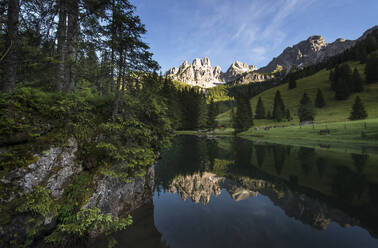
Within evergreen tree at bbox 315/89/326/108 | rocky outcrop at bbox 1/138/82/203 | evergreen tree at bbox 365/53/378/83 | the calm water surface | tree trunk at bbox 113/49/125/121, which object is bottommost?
the calm water surface

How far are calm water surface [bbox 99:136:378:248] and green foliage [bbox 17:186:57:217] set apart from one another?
299 cm

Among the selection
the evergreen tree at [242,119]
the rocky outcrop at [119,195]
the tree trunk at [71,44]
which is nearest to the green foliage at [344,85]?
the evergreen tree at [242,119]

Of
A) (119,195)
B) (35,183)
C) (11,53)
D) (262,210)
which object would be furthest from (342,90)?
(11,53)

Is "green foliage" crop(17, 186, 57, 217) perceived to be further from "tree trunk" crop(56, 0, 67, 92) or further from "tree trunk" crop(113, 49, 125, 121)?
"tree trunk" crop(56, 0, 67, 92)

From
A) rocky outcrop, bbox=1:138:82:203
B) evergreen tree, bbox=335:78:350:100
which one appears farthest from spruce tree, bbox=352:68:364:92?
rocky outcrop, bbox=1:138:82:203

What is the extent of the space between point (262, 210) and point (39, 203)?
10976 mm

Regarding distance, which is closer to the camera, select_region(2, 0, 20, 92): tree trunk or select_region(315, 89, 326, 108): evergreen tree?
select_region(2, 0, 20, 92): tree trunk

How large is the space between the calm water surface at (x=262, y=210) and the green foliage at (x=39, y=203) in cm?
299

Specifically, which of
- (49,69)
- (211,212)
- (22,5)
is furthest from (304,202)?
(22,5)

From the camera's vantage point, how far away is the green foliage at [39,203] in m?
4.51

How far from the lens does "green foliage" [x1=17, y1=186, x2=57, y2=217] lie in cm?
451

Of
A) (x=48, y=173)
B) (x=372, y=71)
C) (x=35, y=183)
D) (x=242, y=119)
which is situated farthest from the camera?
(x=372, y=71)

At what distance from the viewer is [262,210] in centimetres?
1015

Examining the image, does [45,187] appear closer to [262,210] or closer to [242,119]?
[262,210]
